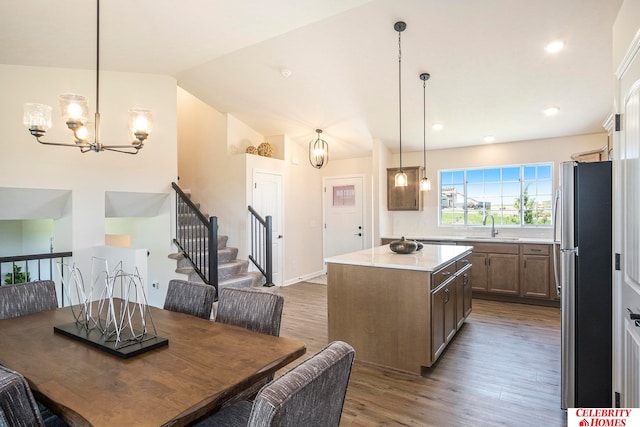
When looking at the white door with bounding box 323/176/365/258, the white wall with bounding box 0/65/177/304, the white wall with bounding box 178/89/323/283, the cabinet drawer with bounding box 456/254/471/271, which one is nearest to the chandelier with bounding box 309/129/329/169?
the white wall with bounding box 178/89/323/283

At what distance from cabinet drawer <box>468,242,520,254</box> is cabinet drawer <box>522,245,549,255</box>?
87 millimetres

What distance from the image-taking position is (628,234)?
73.2 inches

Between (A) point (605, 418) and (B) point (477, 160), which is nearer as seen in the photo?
(A) point (605, 418)

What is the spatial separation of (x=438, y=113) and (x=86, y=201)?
4539mm

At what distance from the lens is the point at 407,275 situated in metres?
2.94

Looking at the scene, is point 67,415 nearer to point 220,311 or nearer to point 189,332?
point 189,332

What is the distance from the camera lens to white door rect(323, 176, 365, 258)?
6852 millimetres

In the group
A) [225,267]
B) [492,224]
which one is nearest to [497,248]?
A: [492,224]

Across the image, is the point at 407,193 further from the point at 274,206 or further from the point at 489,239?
the point at 274,206

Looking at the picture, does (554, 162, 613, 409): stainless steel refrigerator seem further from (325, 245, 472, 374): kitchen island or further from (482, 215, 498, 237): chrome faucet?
(482, 215, 498, 237): chrome faucet

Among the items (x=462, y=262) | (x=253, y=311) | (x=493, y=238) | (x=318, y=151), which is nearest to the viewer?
(x=253, y=311)

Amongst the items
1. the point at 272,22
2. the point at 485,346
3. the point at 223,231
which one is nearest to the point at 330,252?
the point at 223,231

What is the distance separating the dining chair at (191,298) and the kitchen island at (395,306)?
1.35 m

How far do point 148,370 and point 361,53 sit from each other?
354 cm
